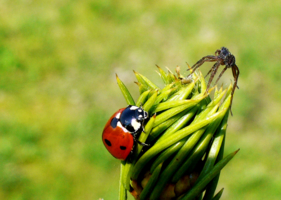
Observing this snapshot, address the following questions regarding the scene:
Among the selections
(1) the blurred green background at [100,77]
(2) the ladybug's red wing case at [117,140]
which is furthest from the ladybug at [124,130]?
(1) the blurred green background at [100,77]

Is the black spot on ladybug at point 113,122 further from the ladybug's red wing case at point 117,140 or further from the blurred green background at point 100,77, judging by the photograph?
the blurred green background at point 100,77

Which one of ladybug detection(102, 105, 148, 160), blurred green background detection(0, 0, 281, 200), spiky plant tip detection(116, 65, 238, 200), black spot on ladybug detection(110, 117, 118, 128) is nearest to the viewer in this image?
spiky plant tip detection(116, 65, 238, 200)

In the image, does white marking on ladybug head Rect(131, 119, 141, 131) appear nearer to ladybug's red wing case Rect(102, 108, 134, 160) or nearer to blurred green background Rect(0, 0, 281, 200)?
ladybug's red wing case Rect(102, 108, 134, 160)

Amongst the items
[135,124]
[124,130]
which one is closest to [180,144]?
[135,124]

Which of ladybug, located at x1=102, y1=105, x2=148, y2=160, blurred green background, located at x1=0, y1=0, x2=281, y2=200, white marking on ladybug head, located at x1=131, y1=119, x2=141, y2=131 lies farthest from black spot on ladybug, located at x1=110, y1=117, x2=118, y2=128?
blurred green background, located at x1=0, y1=0, x2=281, y2=200

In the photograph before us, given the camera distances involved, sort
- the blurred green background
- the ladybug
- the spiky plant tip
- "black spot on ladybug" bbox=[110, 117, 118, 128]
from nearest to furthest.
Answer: the spiky plant tip
the ladybug
"black spot on ladybug" bbox=[110, 117, 118, 128]
the blurred green background

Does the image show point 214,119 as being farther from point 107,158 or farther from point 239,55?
point 239,55

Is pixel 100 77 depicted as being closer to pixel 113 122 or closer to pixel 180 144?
pixel 113 122

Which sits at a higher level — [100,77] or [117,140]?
[100,77]

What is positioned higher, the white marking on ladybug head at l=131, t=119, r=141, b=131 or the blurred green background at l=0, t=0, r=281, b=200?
the blurred green background at l=0, t=0, r=281, b=200
